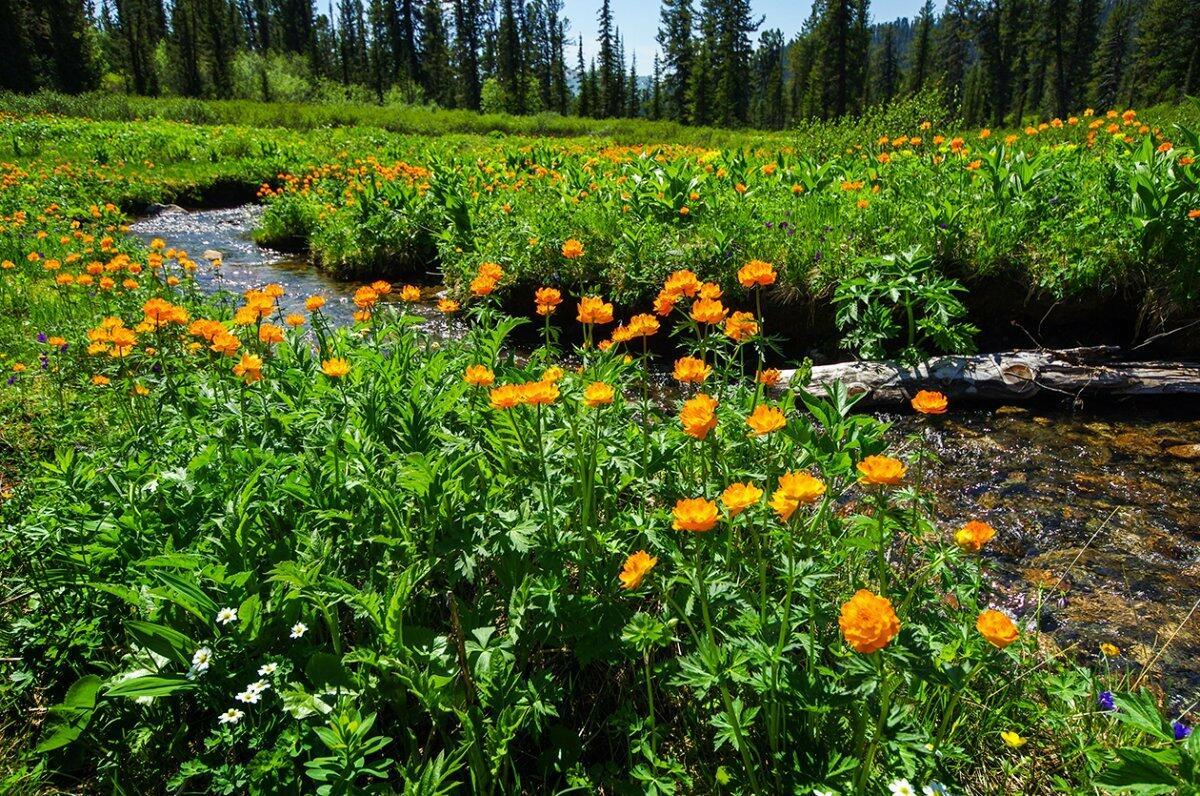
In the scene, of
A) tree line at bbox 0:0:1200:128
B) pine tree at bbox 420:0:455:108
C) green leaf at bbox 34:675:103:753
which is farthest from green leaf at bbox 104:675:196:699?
pine tree at bbox 420:0:455:108

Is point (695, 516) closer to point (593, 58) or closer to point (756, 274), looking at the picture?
A: point (756, 274)

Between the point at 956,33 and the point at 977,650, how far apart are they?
75.7 m

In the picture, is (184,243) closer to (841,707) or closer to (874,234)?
(874,234)

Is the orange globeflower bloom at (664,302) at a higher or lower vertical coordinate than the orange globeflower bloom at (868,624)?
higher

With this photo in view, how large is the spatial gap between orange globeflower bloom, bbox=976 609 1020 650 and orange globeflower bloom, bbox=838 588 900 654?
0.20 metres

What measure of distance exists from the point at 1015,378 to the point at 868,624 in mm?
4250

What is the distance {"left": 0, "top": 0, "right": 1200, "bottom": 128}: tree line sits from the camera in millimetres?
41688

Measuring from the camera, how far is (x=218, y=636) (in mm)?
1691

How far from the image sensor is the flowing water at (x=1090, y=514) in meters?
2.68

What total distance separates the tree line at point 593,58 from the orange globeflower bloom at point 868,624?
4399cm

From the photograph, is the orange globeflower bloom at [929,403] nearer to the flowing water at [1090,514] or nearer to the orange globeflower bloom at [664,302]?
the flowing water at [1090,514]

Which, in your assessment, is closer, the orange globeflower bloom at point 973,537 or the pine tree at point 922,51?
the orange globeflower bloom at point 973,537

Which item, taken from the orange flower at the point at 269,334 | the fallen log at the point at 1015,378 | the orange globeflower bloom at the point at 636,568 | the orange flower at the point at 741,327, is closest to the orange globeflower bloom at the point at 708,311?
the orange flower at the point at 741,327

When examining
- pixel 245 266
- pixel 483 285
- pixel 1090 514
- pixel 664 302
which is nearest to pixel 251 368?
pixel 483 285
